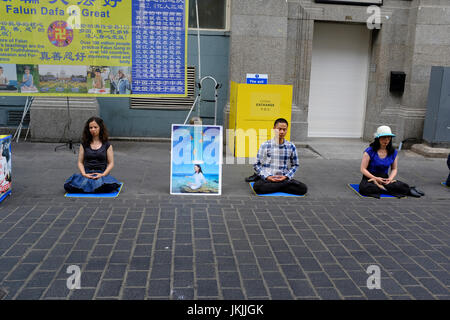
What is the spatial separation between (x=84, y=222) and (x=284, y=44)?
7395 millimetres

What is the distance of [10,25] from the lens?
801 centimetres

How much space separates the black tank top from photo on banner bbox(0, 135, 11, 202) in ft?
3.58

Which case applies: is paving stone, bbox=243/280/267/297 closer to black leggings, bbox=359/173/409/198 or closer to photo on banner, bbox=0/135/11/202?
black leggings, bbox=359/173/409/198

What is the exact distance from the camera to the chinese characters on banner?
8.09 meters

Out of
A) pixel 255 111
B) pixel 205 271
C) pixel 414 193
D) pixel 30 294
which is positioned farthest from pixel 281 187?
pixel 30 294

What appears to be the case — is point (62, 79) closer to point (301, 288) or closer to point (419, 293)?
point (301, 288)

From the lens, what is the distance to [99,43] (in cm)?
830

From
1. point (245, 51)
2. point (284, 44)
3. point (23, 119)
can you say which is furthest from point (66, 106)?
point (284, 44)

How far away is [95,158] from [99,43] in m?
2.41

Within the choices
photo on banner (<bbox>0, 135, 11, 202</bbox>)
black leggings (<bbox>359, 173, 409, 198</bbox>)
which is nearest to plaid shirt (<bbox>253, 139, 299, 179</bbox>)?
black leggings (<bbox>359, 173, 409, 198</bbox>)

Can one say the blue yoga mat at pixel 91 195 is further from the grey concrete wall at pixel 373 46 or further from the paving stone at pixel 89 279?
the grey concrete wall at pixel 373 46

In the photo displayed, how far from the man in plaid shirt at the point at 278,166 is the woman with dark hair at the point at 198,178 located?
0.85 meters

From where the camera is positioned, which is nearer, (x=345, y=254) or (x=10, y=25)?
(x=345, y=254)

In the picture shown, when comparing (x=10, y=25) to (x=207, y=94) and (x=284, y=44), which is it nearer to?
(x=207, y=94)
